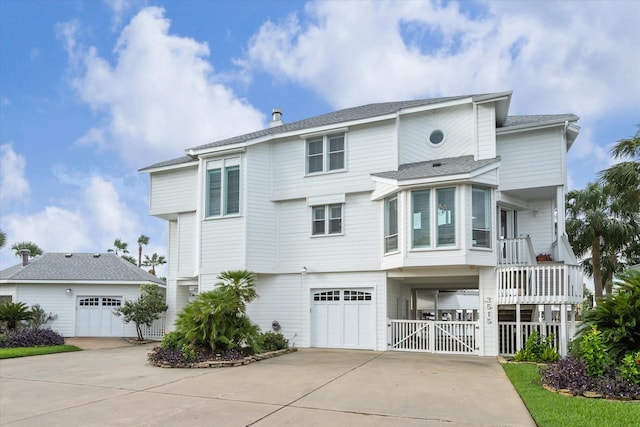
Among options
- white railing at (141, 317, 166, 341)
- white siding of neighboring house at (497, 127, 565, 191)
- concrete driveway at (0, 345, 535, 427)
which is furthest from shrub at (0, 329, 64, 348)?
white siding of neighboring house at (497, 127, 565, 191)

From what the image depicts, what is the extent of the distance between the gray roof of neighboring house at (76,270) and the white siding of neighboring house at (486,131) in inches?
676

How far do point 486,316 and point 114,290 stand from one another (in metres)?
18.0

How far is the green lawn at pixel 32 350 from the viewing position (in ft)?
55.2

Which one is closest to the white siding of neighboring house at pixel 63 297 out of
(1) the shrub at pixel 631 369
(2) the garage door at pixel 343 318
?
(2) the garage door at pixel 343 318

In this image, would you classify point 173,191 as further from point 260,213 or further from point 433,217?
point 433,217

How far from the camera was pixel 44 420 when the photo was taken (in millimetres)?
8117

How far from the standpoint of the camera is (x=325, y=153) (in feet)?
62.0

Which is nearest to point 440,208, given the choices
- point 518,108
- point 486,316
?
point 486,316

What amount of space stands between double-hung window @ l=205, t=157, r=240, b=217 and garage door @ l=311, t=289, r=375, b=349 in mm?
4503

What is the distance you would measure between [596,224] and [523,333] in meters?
9.87

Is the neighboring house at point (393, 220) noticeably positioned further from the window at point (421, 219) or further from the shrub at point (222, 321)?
the shrub at point (222, 321)

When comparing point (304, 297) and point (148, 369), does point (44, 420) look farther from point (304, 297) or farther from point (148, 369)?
point (304, 297)

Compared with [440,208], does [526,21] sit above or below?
above

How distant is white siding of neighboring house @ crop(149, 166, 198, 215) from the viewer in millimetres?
21078
